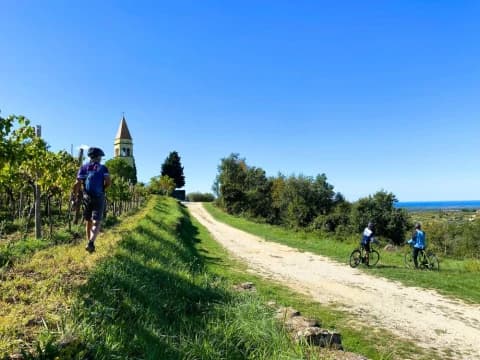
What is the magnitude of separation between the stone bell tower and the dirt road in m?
71.7

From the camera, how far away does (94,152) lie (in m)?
7.02

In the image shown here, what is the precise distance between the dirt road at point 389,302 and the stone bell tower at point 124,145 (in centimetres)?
7167

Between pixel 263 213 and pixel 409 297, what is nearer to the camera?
pixel 409 297

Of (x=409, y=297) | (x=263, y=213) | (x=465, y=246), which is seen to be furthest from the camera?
(x=263, y=213)

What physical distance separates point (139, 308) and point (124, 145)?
8235 cm

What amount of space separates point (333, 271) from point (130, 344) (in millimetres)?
11244

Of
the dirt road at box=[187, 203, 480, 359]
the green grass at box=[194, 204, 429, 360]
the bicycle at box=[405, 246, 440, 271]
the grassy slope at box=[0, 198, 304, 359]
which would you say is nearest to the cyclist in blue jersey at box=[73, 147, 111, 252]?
the grassy slope at box=[0, 198, 304, 359]

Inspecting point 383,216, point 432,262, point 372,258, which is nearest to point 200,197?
point 383,216

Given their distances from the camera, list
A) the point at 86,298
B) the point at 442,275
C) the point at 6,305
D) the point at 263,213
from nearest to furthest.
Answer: the point at 6,305 → the point at 86,298 → the point at 442,275 → the point at 263,213

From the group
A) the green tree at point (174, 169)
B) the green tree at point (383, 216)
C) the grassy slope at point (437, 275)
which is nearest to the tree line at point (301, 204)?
the green tree at point (383, 216)

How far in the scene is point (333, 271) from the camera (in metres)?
14.3

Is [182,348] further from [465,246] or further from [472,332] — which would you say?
[465,246]

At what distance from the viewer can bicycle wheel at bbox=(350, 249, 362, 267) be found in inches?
607

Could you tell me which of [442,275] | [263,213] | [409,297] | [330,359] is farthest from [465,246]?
[330,359]
